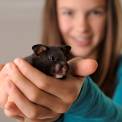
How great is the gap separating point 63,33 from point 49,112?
66cm

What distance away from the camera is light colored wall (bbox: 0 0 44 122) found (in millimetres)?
1508

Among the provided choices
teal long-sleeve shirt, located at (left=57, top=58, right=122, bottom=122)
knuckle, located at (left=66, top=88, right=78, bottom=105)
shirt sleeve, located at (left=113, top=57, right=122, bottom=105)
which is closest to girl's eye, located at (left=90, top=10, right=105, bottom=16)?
shirt sleeve, located at (left=113, top=57, right=122, bottom=105)

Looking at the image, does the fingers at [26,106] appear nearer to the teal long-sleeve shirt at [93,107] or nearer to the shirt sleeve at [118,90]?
the teal long-sleeve shirt at [93,107]

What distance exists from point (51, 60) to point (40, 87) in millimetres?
40

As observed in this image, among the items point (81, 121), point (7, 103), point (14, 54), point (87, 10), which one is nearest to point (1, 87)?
point (7, 103)

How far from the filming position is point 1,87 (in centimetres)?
48

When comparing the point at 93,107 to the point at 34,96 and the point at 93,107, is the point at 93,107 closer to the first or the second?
the point at 93,107

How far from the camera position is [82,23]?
40.8 inches

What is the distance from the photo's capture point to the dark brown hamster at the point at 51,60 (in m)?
0.41

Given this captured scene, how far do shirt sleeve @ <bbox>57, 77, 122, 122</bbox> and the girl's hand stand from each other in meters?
0.05

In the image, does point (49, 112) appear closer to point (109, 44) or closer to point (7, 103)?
point (7, 103)

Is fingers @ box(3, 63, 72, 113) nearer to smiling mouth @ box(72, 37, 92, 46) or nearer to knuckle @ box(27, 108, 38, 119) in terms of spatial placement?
knuckle @ box(27, 108, 38, 119)

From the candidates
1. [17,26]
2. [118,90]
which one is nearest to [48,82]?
[118,90]

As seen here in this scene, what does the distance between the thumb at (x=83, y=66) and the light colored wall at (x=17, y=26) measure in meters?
1.10
